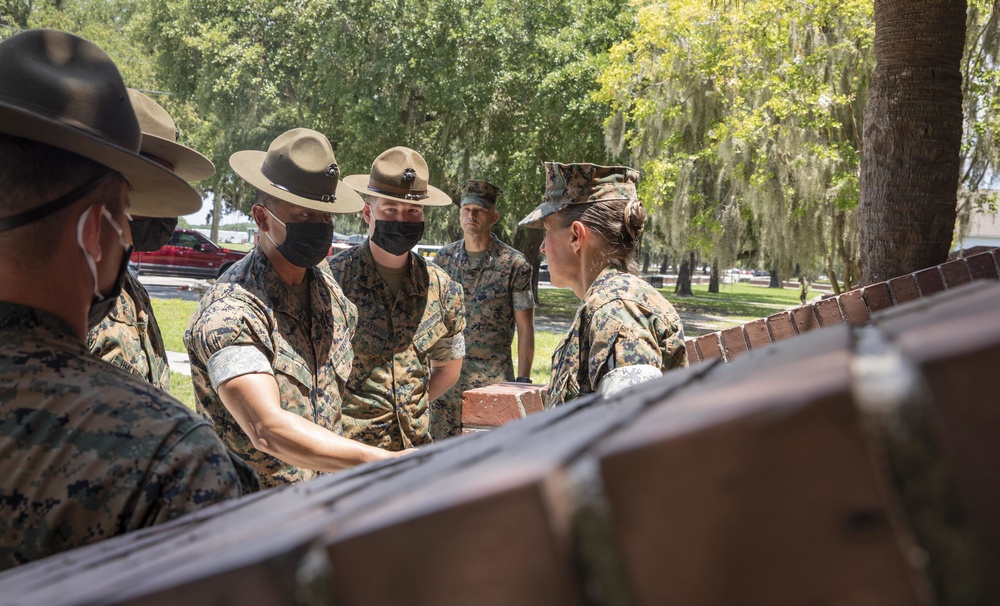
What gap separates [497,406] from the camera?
12.4ft

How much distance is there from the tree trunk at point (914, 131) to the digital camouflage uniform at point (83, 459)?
195 inches

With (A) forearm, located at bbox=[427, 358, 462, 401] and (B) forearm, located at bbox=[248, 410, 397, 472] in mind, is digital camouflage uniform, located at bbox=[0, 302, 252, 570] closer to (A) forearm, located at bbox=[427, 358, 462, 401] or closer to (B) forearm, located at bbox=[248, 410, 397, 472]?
(B) forearm, located at bbox=[248, 410, 397, 472]

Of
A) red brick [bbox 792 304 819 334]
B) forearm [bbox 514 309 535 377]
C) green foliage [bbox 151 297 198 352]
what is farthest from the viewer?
green foliage [bbox 151 297 198 352]

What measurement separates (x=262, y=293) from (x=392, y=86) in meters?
15.8

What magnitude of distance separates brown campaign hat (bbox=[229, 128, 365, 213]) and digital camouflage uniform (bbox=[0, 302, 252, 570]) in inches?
89.8

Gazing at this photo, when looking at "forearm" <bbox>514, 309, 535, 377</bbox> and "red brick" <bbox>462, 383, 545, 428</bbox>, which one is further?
"forearm" <bbox>514, 309, 535, 377</bbox>

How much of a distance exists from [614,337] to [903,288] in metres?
2.92

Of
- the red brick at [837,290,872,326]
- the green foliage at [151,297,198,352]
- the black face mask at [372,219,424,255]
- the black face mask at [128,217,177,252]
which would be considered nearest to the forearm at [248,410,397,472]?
the black face mask at [128,217,177,252]

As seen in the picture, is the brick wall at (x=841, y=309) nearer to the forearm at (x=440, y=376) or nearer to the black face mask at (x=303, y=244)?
the forearm at (x=440, y=376)

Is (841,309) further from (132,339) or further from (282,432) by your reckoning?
(132,339)

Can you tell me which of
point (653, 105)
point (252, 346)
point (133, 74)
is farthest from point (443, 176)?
point (252, 346)

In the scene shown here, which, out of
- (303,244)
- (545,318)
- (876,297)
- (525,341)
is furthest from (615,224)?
(545,318)

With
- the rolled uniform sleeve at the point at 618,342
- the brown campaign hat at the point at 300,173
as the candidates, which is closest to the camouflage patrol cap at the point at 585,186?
the rolled uniform sleeve at the point at 618,342

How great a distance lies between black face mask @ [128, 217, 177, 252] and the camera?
133 inches
